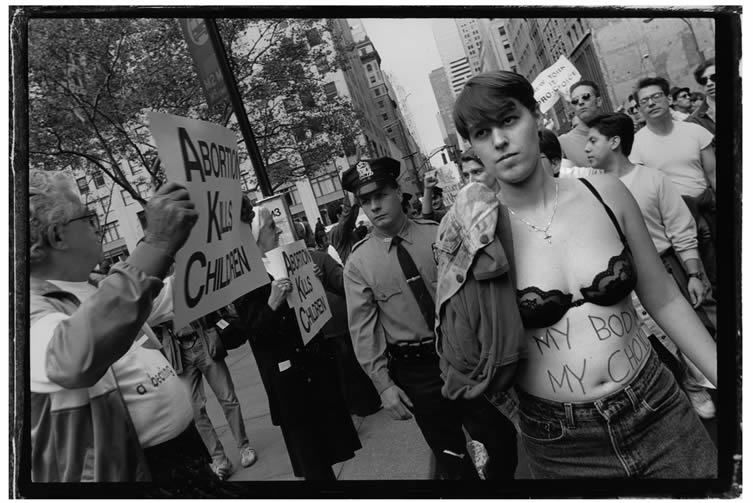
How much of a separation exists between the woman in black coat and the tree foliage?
7.19 metres

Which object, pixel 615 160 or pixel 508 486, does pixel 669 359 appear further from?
pixel 508 486

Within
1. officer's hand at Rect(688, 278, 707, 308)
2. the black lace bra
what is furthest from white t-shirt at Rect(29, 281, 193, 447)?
officer's hand at Rect(688, 278, 707, 308)

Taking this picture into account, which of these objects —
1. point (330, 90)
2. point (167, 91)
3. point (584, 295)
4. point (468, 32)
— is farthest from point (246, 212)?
point (330, 90)

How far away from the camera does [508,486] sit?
222 centimetres

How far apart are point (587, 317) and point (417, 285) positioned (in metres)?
1.31

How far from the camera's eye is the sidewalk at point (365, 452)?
4.11 m

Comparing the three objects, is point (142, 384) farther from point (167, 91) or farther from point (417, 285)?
point (167, 91)

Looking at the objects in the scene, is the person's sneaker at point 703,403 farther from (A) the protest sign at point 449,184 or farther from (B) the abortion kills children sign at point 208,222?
(A) the protest sign at point 449,184

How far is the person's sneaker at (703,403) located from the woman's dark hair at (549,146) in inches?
80.5

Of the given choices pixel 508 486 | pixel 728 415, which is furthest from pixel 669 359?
pixel 508 486

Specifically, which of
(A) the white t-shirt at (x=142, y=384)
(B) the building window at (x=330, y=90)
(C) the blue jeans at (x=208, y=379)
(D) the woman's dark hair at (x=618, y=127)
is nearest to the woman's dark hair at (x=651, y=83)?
(D) the woman's dark hair at (x=618, y=127)

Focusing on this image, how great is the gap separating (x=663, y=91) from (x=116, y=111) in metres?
13.0

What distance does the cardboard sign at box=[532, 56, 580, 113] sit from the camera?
18.4ft

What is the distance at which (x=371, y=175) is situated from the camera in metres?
3.29
